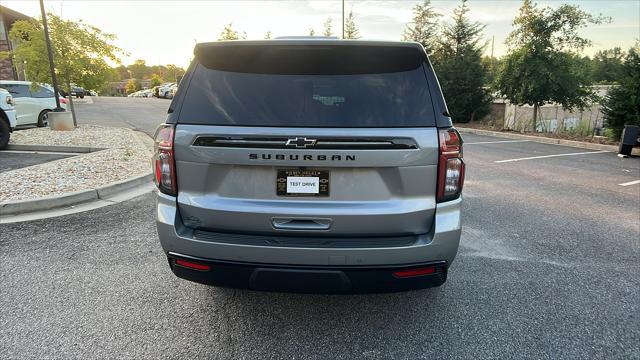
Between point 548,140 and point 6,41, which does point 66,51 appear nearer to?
point 548,140

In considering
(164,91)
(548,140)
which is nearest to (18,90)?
(548,140)

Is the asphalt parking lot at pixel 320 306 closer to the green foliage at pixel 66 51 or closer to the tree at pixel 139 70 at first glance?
the green foliage at pixel 66 51

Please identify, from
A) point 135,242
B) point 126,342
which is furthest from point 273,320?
point 135,242

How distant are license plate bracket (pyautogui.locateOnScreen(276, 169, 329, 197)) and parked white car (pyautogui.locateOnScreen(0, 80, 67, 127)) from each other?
47.5ft

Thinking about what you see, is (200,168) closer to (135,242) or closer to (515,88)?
(135,242)

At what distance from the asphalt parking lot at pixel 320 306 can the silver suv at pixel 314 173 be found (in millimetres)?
531

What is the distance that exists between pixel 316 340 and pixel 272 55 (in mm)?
1908

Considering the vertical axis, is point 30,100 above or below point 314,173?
above

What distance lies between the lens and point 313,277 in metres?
2.23

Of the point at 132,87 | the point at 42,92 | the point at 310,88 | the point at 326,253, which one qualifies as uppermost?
the point at 132,87

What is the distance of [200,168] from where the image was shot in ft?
7.50

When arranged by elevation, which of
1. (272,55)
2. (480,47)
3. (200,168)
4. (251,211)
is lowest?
(251,211)

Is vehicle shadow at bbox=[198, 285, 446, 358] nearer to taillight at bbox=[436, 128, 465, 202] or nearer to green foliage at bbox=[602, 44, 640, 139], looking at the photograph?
taillight at bbox=[436, 128, 465, 202]

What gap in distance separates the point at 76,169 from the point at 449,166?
23.3ft
